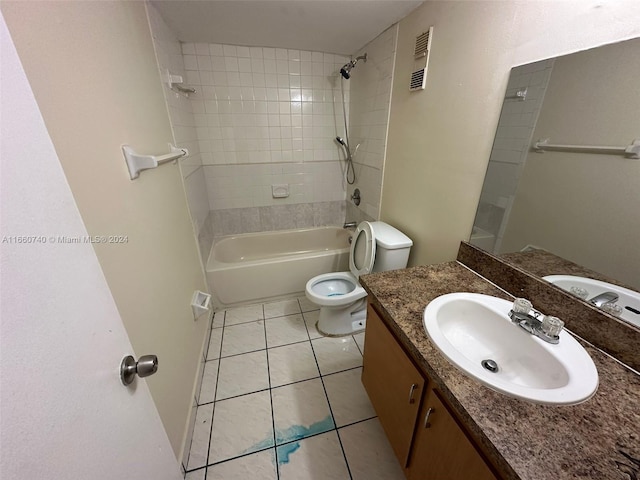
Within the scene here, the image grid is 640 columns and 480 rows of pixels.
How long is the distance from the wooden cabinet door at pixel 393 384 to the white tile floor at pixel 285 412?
10.9 inches

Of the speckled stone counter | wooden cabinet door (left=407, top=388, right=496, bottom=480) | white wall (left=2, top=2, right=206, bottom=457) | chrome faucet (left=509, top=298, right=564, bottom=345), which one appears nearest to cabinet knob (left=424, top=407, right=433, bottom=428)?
wooden cabinet door (left=407, top=388, right=496, bottom=480)

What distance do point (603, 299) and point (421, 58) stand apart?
142cm

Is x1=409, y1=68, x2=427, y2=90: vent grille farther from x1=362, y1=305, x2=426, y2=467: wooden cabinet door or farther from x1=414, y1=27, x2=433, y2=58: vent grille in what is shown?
x1=362, y1=305, x2=426, y2=467: wooden cabinet door

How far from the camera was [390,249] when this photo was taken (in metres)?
1.63

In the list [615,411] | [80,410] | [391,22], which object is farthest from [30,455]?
[391,22]

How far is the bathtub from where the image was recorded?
2.11m

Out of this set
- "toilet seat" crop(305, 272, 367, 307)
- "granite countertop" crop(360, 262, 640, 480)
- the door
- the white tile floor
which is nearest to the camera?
the door

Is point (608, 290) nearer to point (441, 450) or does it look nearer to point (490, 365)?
point (490, 365)

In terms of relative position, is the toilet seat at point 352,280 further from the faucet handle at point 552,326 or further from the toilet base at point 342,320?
the faucet handle at point 552,326

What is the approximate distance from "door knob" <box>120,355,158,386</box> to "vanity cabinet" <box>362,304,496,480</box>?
2.51 ft

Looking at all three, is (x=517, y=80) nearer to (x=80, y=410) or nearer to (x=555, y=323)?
(x=555, y=323)

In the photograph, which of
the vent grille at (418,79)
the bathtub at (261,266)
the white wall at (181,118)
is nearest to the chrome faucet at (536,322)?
the vent grille at (418,79)

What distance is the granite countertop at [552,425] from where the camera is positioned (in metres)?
0.51

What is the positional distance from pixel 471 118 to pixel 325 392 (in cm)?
165
